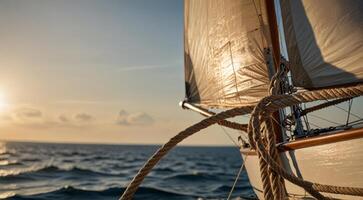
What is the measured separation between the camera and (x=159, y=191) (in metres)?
20.7

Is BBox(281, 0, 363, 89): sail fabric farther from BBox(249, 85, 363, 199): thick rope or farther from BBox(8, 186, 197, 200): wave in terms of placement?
BBox(8, 186, 197, 200): wave

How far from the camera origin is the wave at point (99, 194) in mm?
18516

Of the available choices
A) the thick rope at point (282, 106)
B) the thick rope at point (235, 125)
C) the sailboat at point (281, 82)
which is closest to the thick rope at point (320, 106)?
the sailboat at point (281, 82)

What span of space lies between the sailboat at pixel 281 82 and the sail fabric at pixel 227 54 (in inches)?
1.1

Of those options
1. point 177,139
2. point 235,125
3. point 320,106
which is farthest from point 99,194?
point 177,139

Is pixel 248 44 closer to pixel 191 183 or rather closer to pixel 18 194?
pixel 18 194

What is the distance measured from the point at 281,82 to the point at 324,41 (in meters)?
1.44

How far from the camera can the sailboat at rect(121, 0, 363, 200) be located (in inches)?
209

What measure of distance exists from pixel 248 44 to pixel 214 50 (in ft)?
4.85

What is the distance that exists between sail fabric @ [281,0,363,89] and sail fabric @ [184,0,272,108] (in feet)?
3.72

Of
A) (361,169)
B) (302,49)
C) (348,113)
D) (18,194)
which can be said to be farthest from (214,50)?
(18,194)

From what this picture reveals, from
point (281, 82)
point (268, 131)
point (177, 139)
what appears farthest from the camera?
point (281, 82)

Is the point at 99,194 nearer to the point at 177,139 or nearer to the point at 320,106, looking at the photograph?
the point at 320,106

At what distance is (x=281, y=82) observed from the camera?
915 cm
